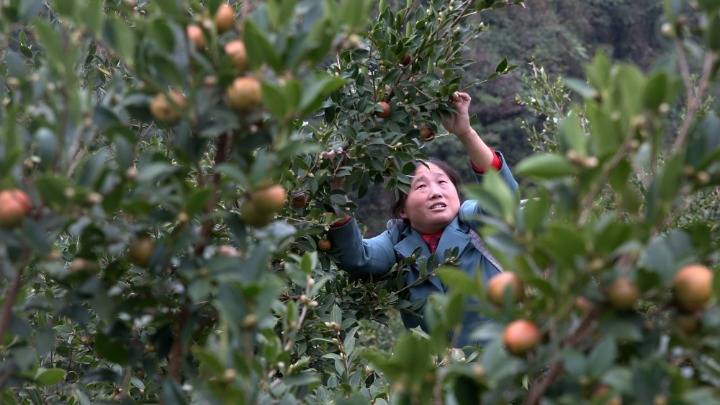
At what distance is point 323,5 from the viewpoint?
1042 millimetres

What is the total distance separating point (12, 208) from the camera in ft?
2.97

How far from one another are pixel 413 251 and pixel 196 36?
174 cm

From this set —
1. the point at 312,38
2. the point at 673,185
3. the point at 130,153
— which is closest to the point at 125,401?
the point at 130,153

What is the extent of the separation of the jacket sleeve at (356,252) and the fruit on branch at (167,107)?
4.89 feet

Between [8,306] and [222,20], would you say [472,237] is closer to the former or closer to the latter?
[222,20]

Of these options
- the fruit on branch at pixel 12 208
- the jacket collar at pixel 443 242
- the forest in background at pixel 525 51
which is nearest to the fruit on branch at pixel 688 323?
the fruit on branch at pixel 12 208

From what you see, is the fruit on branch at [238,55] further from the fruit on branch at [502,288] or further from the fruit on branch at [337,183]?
the fruit on branch at [337,183]

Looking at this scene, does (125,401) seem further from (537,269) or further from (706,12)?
(706,12)

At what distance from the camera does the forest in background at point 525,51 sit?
12.2m

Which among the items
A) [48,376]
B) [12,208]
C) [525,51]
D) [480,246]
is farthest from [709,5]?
[525,51]

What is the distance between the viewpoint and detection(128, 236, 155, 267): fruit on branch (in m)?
1.02

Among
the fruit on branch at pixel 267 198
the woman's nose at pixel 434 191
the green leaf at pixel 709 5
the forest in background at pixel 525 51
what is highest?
the green leaf at pixel 709 5

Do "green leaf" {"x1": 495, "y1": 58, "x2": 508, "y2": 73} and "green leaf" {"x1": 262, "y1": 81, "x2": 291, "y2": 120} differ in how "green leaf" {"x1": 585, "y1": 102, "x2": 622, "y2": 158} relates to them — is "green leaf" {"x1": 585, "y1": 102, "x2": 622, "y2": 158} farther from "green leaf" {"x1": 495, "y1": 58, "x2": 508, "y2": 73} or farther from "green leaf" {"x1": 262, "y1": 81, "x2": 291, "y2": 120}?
"green leaf" {"x1": 495, "y1": 58, "x2": 508, "y2": 73}

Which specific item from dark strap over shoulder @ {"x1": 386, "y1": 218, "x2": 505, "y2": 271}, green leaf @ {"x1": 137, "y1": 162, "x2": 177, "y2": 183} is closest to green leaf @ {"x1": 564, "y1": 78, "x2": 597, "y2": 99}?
green leaf @ {"x1": 137, "y1": 162, "x2": 177, "y2": 183}
